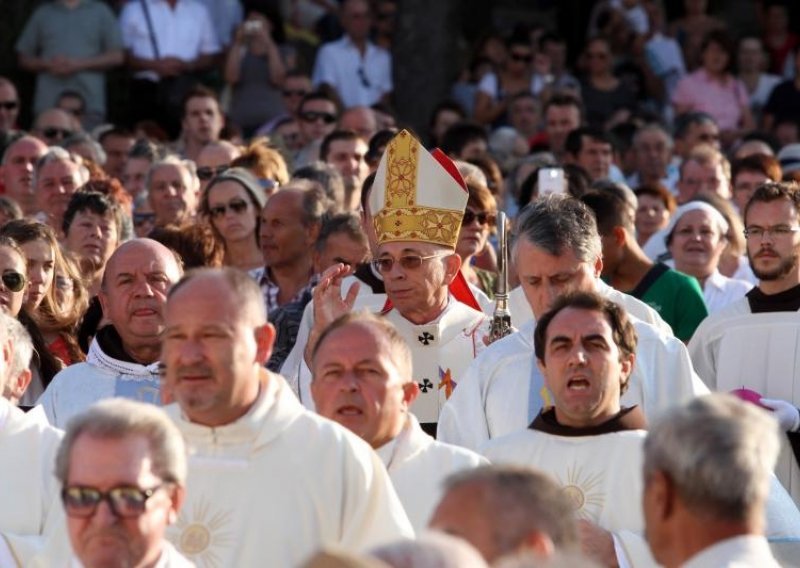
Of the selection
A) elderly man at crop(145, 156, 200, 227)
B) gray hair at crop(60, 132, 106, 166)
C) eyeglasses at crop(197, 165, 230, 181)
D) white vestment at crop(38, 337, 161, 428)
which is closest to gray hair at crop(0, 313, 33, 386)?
white vestment at crop(38, 337, 161, 428)

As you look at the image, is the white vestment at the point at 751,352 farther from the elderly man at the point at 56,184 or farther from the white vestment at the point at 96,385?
the elderly man at the point at 56,184

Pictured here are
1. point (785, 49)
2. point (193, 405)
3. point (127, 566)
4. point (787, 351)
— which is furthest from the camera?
point (785, 49)

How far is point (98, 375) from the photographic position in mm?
8117

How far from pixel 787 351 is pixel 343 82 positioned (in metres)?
8.35

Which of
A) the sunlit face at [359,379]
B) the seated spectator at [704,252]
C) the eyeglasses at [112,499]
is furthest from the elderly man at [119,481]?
the seated spectator at [704,252]

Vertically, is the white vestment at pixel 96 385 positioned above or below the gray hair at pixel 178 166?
below

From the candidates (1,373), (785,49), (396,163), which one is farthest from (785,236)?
(785,49)

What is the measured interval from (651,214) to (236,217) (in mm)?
2715

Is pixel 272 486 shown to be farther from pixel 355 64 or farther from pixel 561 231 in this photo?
pixel 355 64

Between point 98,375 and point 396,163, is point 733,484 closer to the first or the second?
point 98,375

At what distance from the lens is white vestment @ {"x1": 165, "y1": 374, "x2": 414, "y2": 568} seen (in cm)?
611

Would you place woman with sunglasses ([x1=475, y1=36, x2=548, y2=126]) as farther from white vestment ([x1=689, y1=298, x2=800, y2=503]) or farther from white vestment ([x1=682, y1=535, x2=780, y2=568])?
white vestment ([x1=682, y1=535, x2=780, y2=568])

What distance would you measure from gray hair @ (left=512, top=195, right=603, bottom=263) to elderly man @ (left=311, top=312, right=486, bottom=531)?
136cm

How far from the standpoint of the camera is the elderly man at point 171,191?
11500 mm
